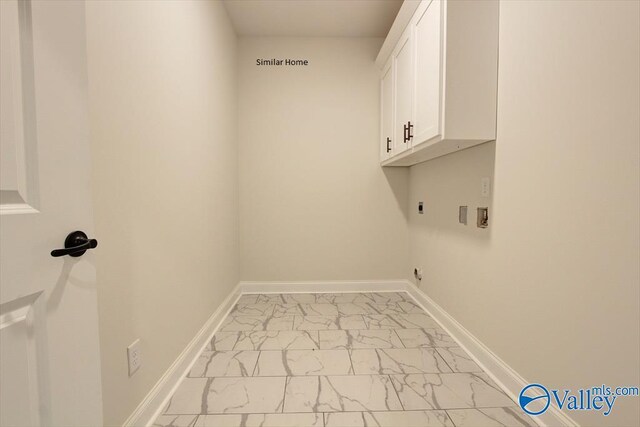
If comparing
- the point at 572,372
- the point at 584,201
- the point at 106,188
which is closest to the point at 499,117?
the point at 584,201

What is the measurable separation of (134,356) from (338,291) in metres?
2.37

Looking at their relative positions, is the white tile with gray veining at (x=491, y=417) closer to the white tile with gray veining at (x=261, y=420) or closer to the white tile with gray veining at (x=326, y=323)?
the white tile with gray veining at (x=261, y=420)

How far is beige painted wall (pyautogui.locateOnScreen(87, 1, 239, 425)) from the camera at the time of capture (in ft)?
3.73

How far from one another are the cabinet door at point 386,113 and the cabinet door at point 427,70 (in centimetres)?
70

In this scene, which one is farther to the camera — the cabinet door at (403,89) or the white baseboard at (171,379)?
the cabinet door at (403,89)

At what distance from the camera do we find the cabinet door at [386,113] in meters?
2.92

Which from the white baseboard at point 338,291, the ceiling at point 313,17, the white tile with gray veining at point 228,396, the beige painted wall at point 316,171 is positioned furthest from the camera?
the beige painted wall at point 316,171

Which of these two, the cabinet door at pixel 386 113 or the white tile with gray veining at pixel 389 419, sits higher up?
the cabinet door at pixel 386 113

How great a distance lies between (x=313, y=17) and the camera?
296cm

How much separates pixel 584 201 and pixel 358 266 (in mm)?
2415

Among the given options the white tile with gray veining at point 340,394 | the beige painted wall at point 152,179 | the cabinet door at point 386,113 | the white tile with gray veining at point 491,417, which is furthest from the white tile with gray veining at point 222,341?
the cabinet door at point 386,113

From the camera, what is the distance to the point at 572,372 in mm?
1271

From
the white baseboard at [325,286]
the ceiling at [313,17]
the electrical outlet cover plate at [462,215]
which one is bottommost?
the white baseboard at [325,286]

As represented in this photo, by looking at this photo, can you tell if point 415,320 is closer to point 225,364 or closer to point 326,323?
point 326,323
